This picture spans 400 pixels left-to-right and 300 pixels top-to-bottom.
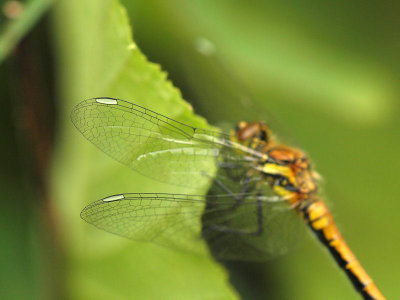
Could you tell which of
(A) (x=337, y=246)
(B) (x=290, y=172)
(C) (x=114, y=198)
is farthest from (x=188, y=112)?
(A) (x=337, y=246)

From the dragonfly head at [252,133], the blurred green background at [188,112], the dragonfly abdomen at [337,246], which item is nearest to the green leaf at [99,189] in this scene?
the blurred green background at [188,112]

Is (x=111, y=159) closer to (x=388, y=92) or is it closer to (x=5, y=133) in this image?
(x=5, y=133)

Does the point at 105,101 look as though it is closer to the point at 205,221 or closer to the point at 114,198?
the point at 114,198

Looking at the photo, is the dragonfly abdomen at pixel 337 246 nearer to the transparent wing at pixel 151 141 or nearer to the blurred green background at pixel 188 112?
the blurred green background at pixel 188 112

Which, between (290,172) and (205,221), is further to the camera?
(290,172)

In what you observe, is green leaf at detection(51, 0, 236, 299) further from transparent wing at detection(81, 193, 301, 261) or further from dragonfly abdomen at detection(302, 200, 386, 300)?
dragonfly abdomen at detection(302, 200, 386, 300)

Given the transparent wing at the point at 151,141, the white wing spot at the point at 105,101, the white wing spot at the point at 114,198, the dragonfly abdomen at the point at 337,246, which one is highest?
the white wing spot at the point at 105,101

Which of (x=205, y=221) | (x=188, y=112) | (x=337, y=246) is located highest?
(x=188, y=112)

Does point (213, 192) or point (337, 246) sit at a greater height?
point (213, 192)

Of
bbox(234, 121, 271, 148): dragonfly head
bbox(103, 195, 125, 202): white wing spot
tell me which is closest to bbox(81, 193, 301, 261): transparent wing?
bbox(103, 195, 125, 202): white wing spot
